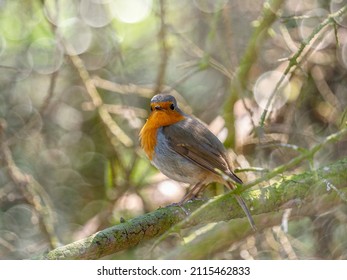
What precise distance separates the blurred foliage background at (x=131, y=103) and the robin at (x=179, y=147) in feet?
1.64

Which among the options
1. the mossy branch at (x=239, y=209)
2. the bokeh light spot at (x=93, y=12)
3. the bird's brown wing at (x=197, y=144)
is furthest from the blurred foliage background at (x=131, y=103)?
the mossy branch at (x=239, y=209)

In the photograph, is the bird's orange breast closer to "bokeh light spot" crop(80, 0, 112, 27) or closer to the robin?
the robin

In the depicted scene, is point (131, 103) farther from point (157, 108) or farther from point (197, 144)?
point (197, 144)

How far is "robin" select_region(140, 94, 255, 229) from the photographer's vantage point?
3.70 meters

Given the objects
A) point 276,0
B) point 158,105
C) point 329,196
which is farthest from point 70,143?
point 329,196

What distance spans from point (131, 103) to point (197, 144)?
76.0 inches

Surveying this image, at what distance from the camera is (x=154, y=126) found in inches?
151

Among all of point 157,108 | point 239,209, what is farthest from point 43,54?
point 239,209

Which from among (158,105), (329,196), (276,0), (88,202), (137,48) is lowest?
(329,196)

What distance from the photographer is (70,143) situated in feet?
18.3

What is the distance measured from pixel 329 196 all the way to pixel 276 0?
4.83 ft

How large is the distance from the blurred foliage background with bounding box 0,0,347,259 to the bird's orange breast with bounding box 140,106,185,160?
1.66 feet

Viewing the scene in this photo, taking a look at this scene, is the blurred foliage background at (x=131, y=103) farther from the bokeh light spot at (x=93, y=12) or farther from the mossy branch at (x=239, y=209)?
the mossy branch at (x=239, y=209)
